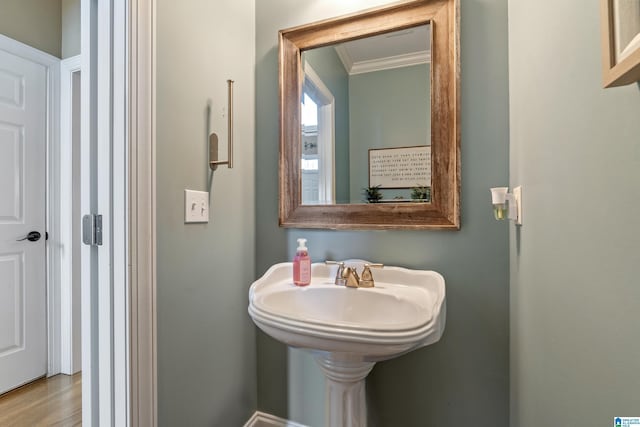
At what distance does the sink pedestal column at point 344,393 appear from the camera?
0.97 m

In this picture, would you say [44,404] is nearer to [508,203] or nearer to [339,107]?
[339,107]

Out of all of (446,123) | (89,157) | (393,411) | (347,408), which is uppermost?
(446,123)

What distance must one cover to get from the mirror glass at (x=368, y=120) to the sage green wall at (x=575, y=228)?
38 centimetres

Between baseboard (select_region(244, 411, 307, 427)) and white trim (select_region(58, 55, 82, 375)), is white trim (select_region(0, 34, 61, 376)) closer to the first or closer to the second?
white trim (select_region(58, 55, 82, 375))

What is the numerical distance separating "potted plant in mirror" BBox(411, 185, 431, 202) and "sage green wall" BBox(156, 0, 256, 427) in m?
0.75

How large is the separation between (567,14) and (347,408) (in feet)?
3.88

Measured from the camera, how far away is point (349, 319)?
1.12m

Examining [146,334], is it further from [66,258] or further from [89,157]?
[66,258]

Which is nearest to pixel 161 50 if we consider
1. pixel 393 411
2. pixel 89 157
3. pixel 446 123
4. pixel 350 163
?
pixel 89 157

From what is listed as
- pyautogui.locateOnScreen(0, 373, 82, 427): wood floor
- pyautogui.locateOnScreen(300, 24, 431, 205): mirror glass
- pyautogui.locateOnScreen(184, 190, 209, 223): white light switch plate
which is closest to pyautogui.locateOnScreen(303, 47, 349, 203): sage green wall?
pyautogui.locateOnScreen(300, 24, 431, 205): mirror glass

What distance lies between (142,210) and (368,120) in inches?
36.5

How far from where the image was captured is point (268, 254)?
144 centimetres

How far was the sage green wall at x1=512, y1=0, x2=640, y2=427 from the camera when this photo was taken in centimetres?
35

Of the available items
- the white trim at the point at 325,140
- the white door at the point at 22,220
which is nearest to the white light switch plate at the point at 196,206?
the white trim at the point at 325,140
